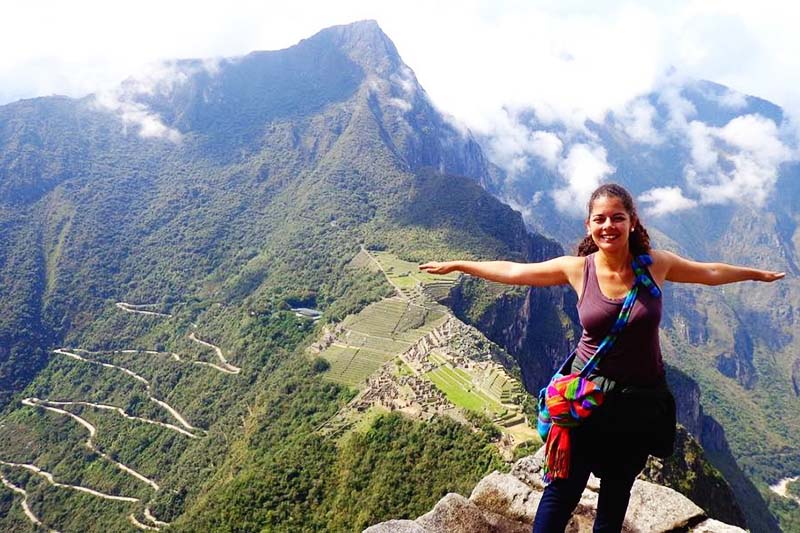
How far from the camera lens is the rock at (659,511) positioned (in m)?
7.30

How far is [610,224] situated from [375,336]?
195 ft

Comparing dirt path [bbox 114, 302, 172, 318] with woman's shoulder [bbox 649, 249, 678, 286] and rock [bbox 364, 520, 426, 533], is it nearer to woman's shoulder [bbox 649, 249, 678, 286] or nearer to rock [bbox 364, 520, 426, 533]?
rock [bbox 364, 520, 426, 533]

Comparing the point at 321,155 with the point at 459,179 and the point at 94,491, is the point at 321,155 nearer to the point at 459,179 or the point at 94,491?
the point at 459,179

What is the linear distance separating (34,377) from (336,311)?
59190mm

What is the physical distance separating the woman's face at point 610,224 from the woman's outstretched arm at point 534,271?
11.9 inches

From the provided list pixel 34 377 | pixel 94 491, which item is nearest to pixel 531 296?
pixel 94 491

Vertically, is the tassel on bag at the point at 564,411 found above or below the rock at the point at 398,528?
above

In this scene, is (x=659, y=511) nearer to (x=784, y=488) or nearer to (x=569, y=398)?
(x=569, y=398)

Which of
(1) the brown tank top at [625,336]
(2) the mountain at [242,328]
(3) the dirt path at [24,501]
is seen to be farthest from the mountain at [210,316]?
(1) the brown tank top at [625,336]

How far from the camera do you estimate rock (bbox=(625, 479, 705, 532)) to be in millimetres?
7301

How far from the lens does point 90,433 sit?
7631 cm

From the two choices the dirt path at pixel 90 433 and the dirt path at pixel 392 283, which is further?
the dirt path at pixel 392 283

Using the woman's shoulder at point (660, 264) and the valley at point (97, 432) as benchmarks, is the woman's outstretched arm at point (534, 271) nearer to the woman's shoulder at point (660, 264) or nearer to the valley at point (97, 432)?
the woman's shoulder at point (660, 264)

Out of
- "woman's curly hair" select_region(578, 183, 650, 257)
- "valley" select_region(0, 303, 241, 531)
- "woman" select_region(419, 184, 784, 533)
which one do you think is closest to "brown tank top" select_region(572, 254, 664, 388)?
"woman" select_region(419, 184, 784, 533)
